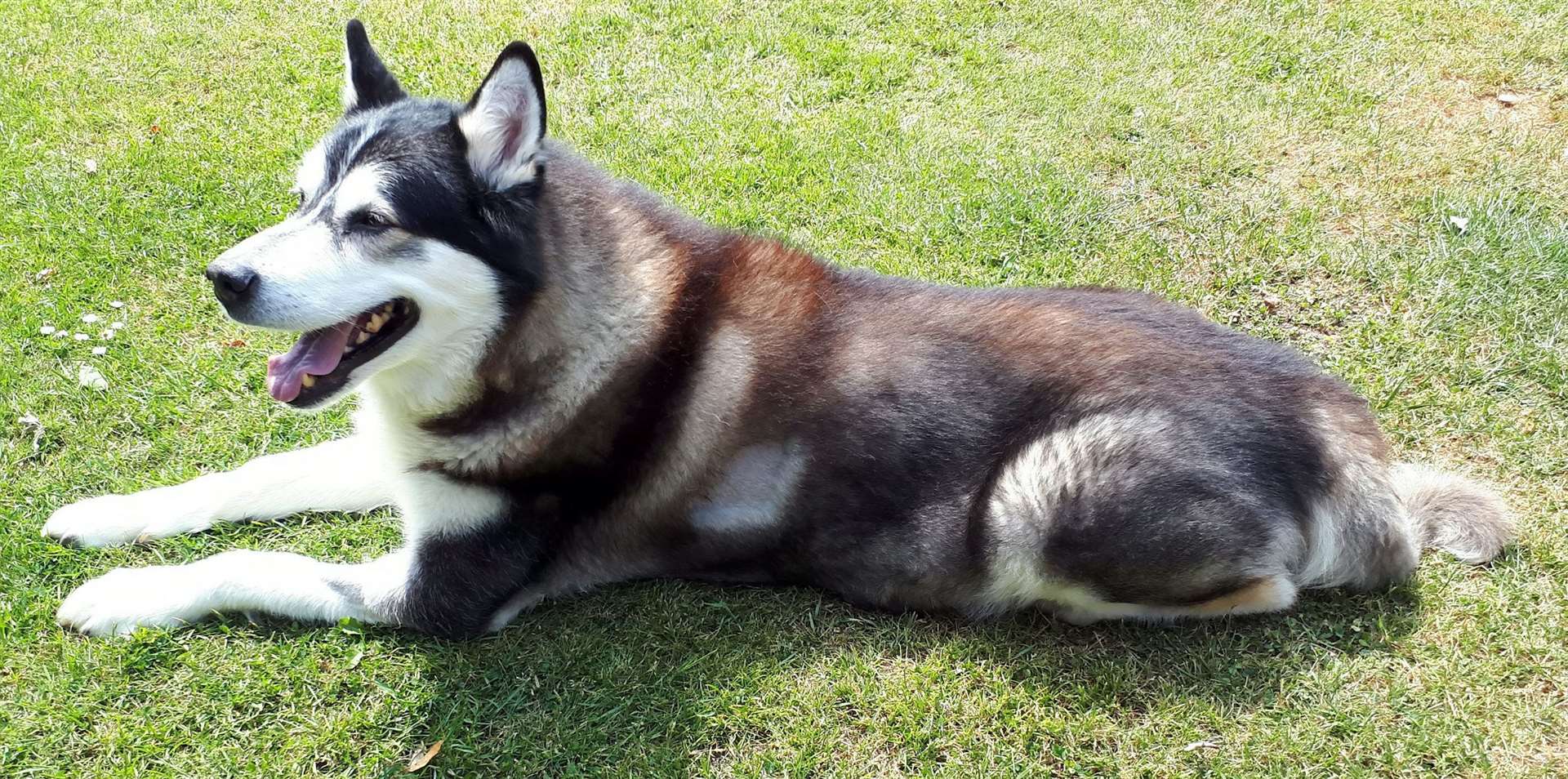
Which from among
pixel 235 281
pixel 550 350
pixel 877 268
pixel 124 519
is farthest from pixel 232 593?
pixel 877 268

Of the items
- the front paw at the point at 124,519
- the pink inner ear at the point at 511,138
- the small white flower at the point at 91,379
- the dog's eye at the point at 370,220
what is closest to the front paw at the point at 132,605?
the front paw at the point at 124,519

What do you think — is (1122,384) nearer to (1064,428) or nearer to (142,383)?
(1064,428)

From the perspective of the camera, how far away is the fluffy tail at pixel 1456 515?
3.93m

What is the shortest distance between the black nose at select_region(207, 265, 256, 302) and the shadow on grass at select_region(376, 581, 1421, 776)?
139 cm

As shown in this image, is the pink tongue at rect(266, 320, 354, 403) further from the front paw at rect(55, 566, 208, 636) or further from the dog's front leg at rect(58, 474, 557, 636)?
the front paw at rect(55, 566, 208, 636)

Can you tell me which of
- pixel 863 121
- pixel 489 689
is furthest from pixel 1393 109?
pixel 489 689

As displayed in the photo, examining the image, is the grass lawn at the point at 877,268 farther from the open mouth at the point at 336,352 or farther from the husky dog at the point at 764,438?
the open mouth at the point at 336,352

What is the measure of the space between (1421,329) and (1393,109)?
2.30 meters

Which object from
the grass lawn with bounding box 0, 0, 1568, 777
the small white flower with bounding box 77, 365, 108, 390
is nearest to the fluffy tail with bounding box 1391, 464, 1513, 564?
the grass lawn with bounding box 0, 0, 1568, 777

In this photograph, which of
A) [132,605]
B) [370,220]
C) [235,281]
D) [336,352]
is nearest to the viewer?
[235,281]

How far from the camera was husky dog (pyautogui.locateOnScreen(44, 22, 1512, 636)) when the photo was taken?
3385mm

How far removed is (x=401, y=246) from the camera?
→ 10.3 feet

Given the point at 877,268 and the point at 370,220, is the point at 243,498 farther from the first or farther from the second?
the point at 877,268

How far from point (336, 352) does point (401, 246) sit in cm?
46
